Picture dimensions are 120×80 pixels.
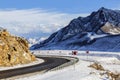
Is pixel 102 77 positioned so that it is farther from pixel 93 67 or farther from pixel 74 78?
pixel 93 67

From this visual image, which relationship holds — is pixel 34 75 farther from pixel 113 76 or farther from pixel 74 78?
pixel 113 76

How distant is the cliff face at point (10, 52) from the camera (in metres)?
58.6

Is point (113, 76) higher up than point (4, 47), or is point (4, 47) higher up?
point (4, 47)

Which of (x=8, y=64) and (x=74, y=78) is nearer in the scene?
(x=74, y=78)

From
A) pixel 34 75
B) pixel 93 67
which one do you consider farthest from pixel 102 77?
pixel 93 67

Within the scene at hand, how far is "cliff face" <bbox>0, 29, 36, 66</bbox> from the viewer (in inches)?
2307

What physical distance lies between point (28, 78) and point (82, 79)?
626 centimetres

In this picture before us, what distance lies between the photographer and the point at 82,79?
3591 cm

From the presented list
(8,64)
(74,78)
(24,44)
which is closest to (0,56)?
(8,64)

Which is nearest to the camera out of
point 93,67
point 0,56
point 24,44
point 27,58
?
point 93,67

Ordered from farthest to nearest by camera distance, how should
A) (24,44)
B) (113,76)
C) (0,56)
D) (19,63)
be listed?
1. (24,44)
2. (19,63)
3. (0,56)
4. (113,76)

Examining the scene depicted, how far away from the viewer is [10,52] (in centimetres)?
6031

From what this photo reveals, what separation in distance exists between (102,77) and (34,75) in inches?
311

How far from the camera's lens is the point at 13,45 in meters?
62.7
